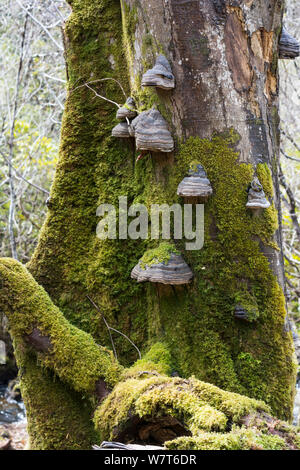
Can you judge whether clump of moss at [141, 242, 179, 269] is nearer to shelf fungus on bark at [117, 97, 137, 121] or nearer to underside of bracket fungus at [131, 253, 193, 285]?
underside of bracket fungus at [131, 253, 193, 285]

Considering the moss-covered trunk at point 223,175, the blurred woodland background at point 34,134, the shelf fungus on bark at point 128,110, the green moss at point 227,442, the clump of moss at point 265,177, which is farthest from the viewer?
the blurred woodland background at point 34,134

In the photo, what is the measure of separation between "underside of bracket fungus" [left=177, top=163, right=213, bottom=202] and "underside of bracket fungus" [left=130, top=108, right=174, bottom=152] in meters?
0.23

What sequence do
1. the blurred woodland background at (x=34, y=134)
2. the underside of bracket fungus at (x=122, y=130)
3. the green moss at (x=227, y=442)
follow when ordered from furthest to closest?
the blurred woodland background at (x=34, y=134), the underside of bracket fungus at (x=122, y=130), the green moss at (x=227, y=442)

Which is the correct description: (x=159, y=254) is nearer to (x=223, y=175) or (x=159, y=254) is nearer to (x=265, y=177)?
(x=223, y=175)

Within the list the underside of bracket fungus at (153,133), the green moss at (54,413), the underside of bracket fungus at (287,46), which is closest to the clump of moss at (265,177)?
the underside of bracket fungus at (153,133)

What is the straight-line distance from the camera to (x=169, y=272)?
291 cm

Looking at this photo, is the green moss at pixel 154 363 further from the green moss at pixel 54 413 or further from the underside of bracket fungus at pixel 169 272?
the underside of bracket fungus at pixel 169 272

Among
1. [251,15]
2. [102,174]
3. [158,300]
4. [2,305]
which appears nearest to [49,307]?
[2,305]

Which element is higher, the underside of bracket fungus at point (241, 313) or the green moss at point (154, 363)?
the underside of bracket fungus at point (241, 313)

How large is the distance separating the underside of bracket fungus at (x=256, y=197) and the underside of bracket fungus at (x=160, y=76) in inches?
34.4

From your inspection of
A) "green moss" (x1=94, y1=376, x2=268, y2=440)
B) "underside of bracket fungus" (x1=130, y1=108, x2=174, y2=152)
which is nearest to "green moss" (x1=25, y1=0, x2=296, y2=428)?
"underside of bracket fungus" (x1=130, y1=108, x2=174, y2=152)

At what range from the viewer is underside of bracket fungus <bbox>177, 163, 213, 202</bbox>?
9.57 feet

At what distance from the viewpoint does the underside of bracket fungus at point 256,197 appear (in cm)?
296

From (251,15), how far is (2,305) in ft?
8.71
